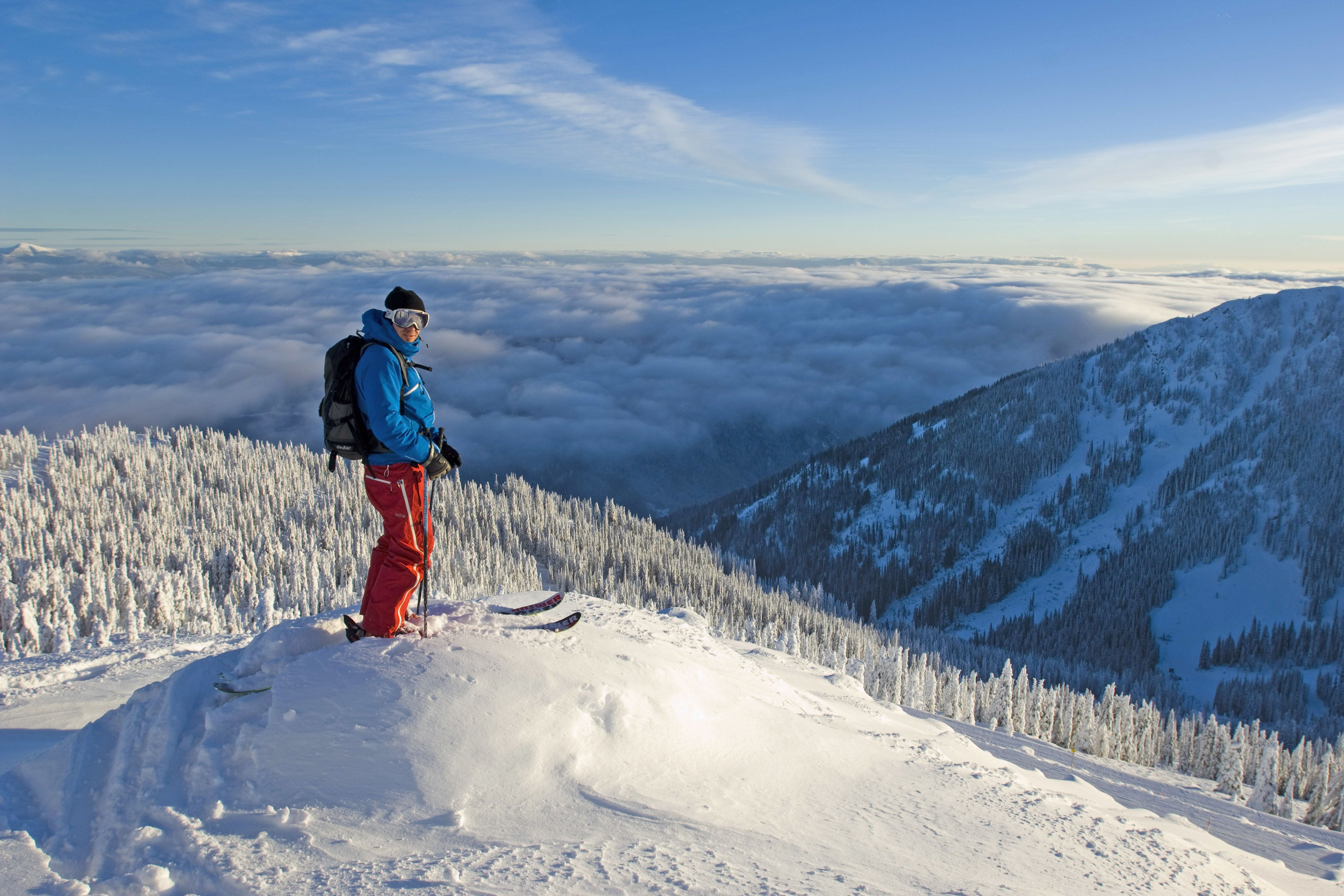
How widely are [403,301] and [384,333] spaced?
0.50 metres

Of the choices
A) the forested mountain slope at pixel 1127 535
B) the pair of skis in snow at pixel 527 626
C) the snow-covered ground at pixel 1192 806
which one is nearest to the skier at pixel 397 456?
the pair of skis in snow at pixel 527 626

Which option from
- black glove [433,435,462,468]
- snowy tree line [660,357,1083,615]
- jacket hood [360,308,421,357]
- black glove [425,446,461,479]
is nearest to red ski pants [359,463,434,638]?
black glove [425,446,461,479]

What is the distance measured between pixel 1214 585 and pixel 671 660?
558 feet

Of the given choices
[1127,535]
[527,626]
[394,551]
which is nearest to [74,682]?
[394,551]

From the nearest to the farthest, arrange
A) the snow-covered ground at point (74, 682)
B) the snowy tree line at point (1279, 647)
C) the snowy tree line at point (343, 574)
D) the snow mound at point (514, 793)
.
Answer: the snow mound at point (514, 793), the snow-covered ground at point (74, 682), the snowy tree line at point (343, 574), the snowy tree line at point (1279, 647)

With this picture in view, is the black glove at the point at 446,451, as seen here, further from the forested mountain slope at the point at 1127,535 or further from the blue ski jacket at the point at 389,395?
the forested mountain slope at the point at 1127,535

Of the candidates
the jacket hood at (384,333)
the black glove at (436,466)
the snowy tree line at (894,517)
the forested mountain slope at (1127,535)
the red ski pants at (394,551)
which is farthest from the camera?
the snowy tree line at (894,517)

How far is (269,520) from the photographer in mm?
70312

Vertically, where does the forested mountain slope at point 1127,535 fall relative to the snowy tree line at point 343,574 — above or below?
below

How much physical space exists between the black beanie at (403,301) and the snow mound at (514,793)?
435cm

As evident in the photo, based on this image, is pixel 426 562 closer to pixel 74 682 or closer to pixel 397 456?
pixel 397 456

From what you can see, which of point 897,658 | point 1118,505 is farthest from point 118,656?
point 1118,505

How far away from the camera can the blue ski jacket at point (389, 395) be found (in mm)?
9016

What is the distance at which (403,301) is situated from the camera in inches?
368
